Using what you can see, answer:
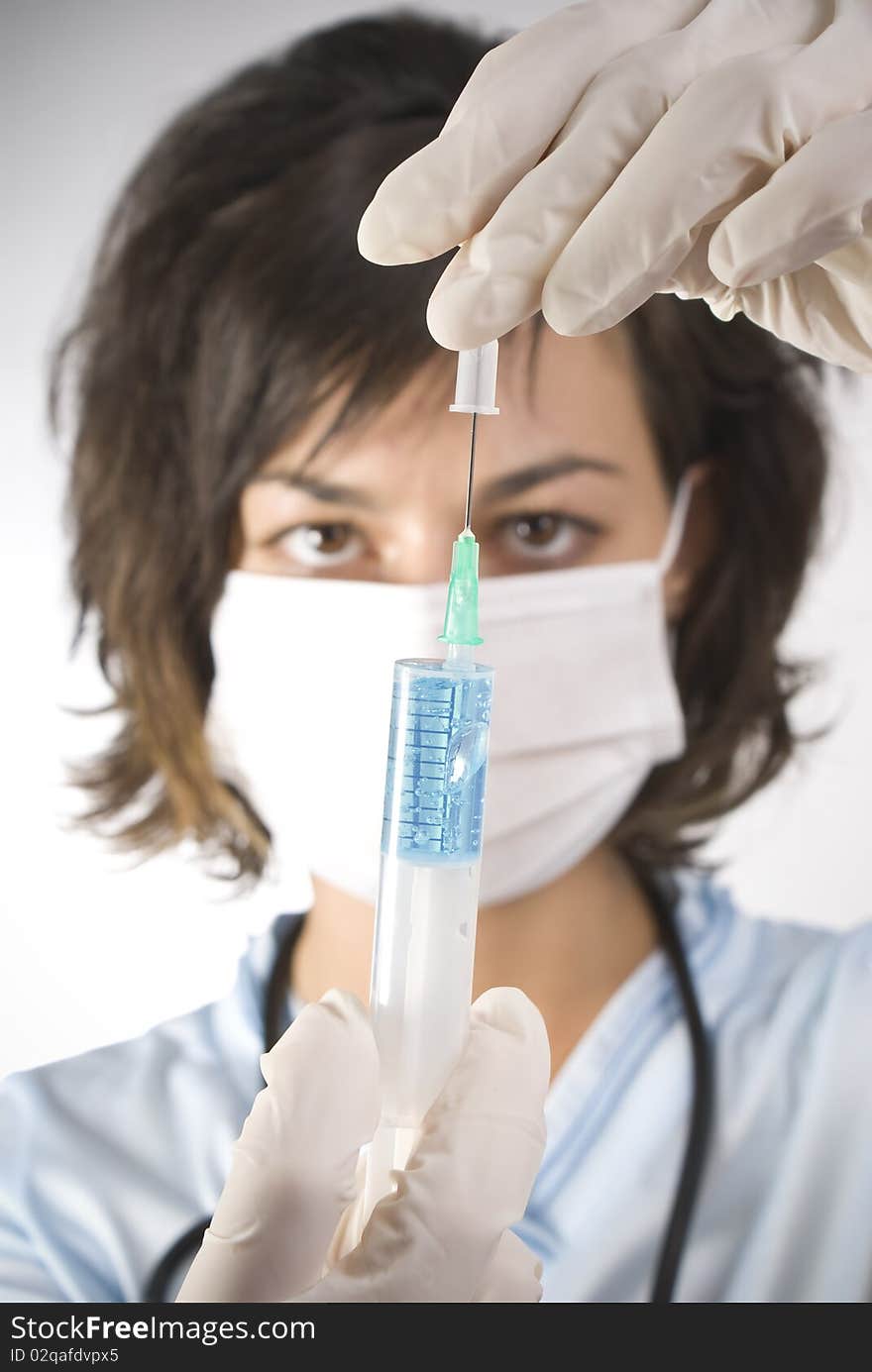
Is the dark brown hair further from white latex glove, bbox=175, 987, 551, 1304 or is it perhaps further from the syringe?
white latex glove, bbox=175, 987, 551, 1304

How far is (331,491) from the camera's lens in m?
1.16

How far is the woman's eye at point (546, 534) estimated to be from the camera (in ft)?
3.85

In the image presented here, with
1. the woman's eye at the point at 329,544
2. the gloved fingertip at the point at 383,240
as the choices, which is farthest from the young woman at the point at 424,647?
the gloved fingertip at the point at 383,240

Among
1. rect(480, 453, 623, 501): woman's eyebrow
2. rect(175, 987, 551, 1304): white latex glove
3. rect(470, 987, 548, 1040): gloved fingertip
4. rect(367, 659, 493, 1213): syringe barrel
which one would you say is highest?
rect(480, 453, 623, 501): woman's eyebrow

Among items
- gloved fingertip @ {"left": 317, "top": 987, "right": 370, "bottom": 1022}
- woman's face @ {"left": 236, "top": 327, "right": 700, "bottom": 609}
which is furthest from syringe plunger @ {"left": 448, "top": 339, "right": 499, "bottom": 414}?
woman's face @ {"left": 236, "top": 327, "right": 700, "bottom": 609}

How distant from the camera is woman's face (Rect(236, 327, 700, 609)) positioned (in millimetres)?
1149

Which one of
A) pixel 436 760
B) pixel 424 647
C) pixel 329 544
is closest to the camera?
pixel 436 760

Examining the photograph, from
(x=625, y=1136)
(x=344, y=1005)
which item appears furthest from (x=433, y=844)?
(x=625, y=1136)

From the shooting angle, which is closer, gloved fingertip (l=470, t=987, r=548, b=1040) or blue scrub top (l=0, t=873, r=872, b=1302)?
gloved fingertip (l=470, t=987, r=548, b=1040)

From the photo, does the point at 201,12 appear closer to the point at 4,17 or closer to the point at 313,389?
the point at 4,17

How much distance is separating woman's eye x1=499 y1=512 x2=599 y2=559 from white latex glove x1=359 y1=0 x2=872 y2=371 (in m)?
0.46

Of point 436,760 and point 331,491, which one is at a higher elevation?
point 331,491

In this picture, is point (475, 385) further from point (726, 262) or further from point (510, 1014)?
point (510, 1014)

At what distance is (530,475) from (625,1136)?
0.75 meters
